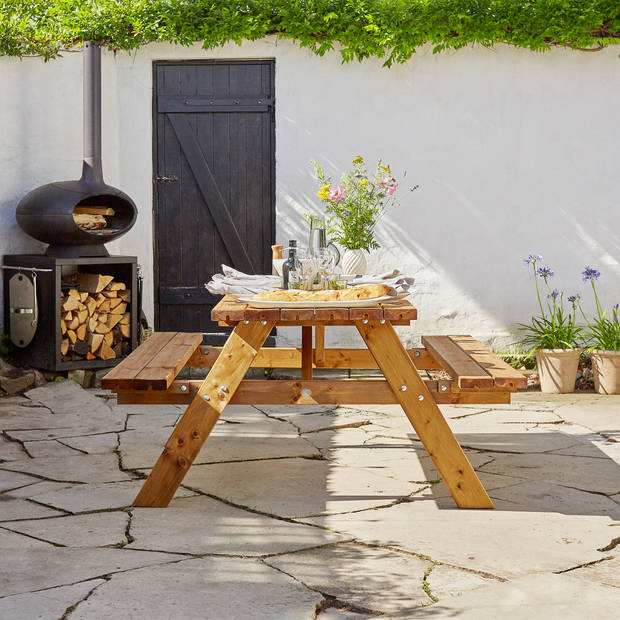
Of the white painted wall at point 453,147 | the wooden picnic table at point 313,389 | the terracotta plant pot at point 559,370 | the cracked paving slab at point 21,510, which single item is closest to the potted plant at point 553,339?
the terracotta plant pot at point 559,370

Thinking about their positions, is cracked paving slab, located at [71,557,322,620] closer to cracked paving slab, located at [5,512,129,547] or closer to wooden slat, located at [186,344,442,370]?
cracked paving slab, located at [5,512,129,547]

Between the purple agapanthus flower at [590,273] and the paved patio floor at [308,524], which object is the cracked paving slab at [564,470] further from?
the purple agapanthus flower at [590,273]

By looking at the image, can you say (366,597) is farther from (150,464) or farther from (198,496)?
(150,464)

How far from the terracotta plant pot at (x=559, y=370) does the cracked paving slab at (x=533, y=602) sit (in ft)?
11.7

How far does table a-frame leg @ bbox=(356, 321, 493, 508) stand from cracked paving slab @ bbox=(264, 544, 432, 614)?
23.1 inches

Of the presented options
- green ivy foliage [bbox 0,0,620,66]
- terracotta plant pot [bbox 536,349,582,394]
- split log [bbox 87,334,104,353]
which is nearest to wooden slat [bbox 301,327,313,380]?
split log [bbox 87,334,104,353]

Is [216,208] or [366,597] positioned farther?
[216,208]

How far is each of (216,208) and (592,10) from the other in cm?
294

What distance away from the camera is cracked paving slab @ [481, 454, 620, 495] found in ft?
12.6

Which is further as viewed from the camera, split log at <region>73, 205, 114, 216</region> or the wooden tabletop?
split log at <region>73, 205, 114, 216</region>

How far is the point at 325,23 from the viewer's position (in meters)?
6.40

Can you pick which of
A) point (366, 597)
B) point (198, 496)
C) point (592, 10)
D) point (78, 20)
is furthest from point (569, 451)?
point (78, 20)

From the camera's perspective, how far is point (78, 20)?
6.46 m

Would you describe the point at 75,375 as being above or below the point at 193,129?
below
